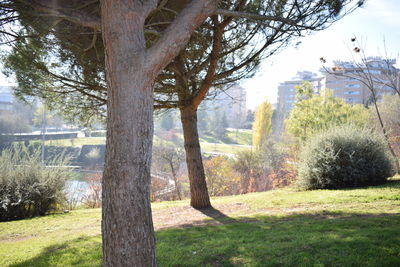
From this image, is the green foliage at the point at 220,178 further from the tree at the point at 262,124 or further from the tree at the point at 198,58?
the tree at the point at 198,58

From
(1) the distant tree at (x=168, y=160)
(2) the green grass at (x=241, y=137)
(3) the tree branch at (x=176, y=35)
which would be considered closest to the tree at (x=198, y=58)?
(3) the tree branch at (x=176, y=35)

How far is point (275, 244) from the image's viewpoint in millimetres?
3779

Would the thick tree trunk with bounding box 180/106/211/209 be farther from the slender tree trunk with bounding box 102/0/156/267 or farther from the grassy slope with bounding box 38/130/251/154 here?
the grassy slope with bounding box 38/130/251/154

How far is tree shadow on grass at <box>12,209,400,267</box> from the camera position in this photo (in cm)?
318

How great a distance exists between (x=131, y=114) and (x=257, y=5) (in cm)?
431

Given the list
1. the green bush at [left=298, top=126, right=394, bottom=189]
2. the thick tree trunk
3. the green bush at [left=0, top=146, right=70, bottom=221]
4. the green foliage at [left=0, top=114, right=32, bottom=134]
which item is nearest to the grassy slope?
the green foliage at [left=0, top=114, right=32, bottom=134]

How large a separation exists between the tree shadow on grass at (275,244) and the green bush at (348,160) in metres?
3.73

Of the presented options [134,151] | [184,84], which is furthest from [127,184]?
[184,84]

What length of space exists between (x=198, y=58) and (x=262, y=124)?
26.4 metres

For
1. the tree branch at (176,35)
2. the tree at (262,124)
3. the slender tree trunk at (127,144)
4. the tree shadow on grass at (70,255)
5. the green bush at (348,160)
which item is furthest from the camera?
the tree at (262,124)

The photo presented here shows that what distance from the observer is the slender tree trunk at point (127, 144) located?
2.59 m

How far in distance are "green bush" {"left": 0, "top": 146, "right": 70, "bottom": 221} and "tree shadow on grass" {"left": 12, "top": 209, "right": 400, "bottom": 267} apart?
411 centimetres

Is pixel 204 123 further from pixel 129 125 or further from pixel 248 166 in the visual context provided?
pixel 129 125

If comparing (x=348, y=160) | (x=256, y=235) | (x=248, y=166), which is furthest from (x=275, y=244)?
(x=248, y=166)
